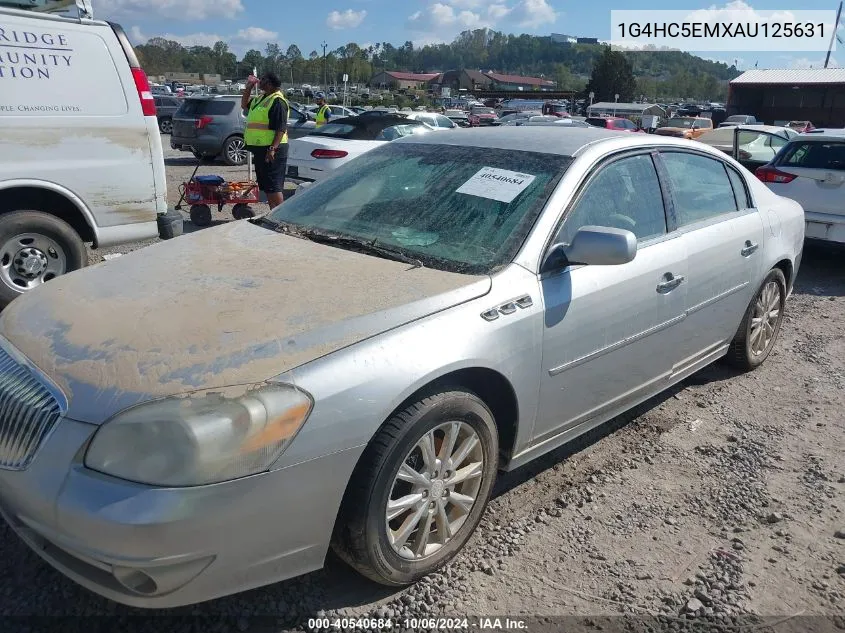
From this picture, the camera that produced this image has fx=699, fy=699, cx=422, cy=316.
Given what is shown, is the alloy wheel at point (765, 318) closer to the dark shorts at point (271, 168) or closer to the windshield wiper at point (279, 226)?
the windshield wiper at point (279, 226)

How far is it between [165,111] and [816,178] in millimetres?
23276

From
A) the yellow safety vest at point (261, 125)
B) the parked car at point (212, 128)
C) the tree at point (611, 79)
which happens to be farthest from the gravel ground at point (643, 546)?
the tree at point (611, 79)

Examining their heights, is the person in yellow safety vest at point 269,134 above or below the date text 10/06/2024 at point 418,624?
above

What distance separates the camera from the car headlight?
1924mm

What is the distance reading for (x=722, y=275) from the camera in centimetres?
388

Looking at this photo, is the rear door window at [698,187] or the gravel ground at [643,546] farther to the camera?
the rear door window at [698,187]

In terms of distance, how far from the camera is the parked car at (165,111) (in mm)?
24844

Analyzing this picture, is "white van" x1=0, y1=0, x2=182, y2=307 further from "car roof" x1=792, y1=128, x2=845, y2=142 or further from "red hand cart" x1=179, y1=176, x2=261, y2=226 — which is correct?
"car roof" x1=792, y1=128, x2=845, y2=142

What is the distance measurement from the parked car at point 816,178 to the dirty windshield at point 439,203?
5565 millimetres

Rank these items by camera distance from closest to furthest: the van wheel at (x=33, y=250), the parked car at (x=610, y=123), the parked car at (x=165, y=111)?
the van wheel at (x=33, y=250), the parked car at (x=165, y=111), the parked car at (x=610, y=123)

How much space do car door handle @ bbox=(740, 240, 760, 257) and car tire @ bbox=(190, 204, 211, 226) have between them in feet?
21.0

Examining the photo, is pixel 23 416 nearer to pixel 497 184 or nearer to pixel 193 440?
pixel 193 440

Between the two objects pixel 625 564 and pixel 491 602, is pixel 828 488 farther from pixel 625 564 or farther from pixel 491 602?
pixel 491 602

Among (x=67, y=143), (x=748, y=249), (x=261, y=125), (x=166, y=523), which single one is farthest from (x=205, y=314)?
(x=261, y=125)
